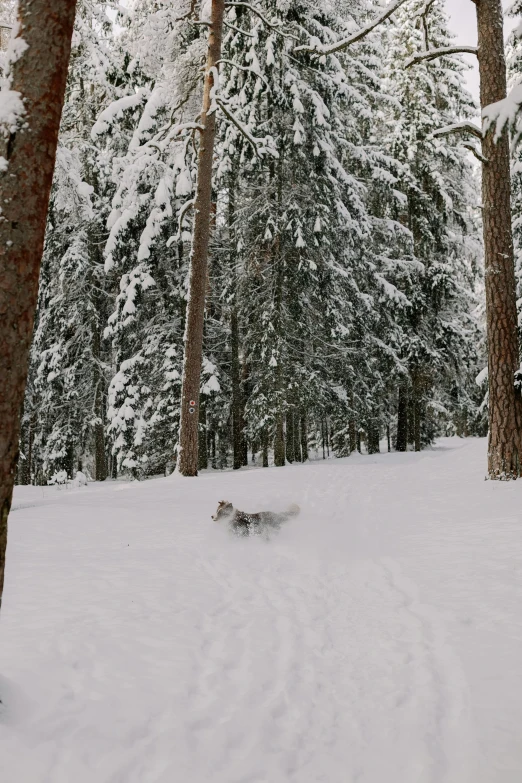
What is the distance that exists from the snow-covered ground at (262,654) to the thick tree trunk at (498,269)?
1.76m

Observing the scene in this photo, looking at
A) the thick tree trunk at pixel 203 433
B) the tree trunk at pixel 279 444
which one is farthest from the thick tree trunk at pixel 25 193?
the thick tree trunk at pixel 203 433

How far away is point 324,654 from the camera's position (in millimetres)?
3562

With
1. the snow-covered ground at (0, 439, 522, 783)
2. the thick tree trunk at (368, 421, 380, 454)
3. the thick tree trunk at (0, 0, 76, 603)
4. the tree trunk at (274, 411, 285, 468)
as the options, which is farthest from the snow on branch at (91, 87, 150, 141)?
the thick tree trunk at (368, 421, 380, 454)

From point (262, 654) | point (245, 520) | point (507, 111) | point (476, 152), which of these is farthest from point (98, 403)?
point (507, 111)

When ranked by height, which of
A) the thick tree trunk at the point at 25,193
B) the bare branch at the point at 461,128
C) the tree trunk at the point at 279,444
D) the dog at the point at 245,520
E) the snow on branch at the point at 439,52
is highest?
the snow on branch at the point at 439,52

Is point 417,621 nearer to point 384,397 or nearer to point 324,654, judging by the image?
point 324,654

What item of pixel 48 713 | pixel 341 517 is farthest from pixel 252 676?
pixel 341 517

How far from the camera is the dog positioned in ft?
21.3

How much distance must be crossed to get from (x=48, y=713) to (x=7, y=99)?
2992 mm

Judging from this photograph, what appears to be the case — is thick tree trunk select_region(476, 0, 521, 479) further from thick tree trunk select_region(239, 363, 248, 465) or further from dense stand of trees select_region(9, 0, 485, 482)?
thick tree trunk select_region(239, 363, 248, 465)

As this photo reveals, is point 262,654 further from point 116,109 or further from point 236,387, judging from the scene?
point 116,109

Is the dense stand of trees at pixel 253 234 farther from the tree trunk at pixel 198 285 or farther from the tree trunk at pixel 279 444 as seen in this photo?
the tree trunk at pixel 198 285

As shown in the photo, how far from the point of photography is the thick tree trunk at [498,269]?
A: 7.93m

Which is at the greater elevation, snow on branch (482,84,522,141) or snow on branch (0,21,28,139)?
snow on branch (482,84,522,141)
